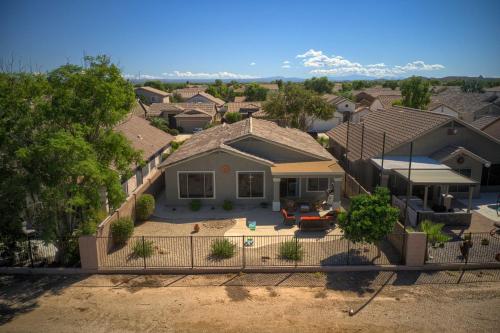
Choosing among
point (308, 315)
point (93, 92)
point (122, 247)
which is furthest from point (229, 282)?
point (93, 92)

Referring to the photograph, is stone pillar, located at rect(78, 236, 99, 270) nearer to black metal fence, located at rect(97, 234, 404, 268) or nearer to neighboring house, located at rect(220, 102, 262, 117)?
black metal fence, located at rect(97, 234, 404, 268)

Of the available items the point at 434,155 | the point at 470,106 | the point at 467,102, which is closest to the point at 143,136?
the point at 434,155

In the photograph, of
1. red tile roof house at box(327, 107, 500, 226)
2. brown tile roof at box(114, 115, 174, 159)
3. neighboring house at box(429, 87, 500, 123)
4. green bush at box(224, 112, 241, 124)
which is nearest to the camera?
red tile roof house at box(327, 107, 500, 226)

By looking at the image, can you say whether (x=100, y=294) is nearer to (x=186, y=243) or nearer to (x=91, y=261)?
(x=91, y=261)

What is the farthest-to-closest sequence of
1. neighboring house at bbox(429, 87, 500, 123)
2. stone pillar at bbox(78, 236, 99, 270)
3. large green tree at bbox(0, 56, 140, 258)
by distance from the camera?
neighboring house at bbox(429, 87, 500, 123) → stone pillar at bbox(78, 236, 99, 270) → large green tree at bbox(0, 56, 140, 258)

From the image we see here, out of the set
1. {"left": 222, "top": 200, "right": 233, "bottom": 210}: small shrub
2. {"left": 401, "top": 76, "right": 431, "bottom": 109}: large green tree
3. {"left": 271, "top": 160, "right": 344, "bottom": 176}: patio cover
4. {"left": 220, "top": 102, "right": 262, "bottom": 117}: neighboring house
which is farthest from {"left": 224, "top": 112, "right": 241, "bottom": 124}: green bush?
{"left": 222, "top": 200, "right": 233, "bottom": 210}: small shrub
